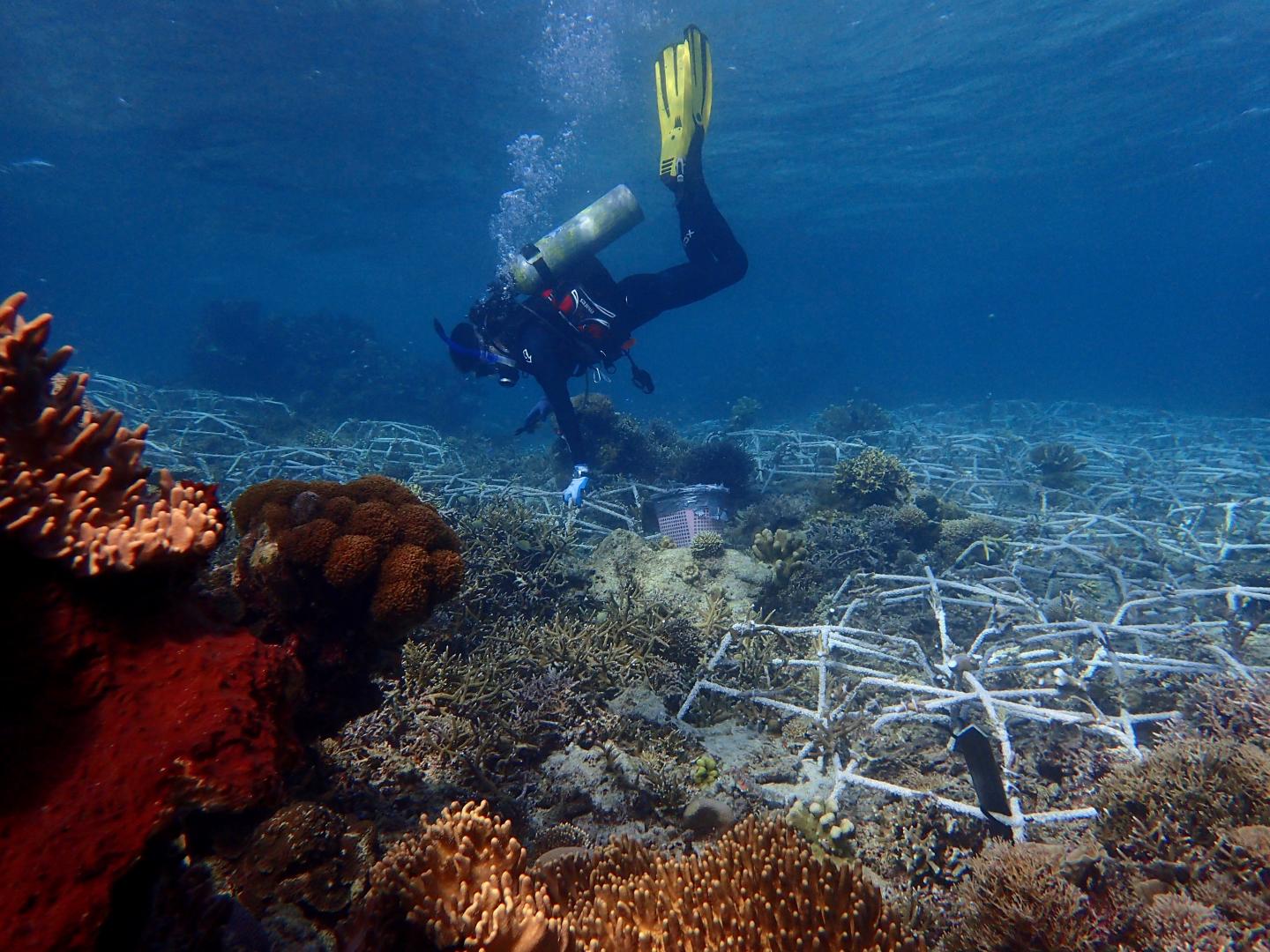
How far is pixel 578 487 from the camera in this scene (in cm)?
897

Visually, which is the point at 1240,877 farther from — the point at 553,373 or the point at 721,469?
the point at 553,373

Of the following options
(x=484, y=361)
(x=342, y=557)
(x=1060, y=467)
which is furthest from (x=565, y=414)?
(x=1060, y=467)

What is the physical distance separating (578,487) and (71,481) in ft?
23.2

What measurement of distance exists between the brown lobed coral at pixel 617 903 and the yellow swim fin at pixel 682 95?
1038 centimetres

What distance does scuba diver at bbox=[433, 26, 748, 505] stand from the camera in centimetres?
910

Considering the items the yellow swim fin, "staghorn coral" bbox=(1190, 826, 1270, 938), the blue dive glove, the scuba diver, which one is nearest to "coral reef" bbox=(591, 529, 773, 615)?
the blue dive glove

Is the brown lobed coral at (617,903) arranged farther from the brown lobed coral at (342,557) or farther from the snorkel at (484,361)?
the snorkel at (484,361)

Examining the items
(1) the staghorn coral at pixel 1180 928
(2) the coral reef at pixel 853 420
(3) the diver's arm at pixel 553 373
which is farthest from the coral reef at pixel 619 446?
(1) the staghorn coral at pixel 1180 928

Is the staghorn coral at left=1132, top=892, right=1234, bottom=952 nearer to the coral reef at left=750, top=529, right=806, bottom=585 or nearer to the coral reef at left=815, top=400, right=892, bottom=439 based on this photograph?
the coral reef at left=750, top=529, right=806, bottom=585

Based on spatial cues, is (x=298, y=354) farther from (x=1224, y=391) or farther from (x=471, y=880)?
(x=1224, y=391)

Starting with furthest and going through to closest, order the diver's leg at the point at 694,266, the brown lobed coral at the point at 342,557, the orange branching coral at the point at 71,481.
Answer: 1. the diver's leg at the point at 694,266
2. the brown lobed coral at the point at 342,557
3. the orange branching coral at the point at 71,481

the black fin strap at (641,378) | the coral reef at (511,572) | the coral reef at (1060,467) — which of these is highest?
the black fin strap at (641,378)

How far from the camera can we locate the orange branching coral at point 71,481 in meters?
1.86

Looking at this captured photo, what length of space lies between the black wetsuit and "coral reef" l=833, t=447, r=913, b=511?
13.9 feet
